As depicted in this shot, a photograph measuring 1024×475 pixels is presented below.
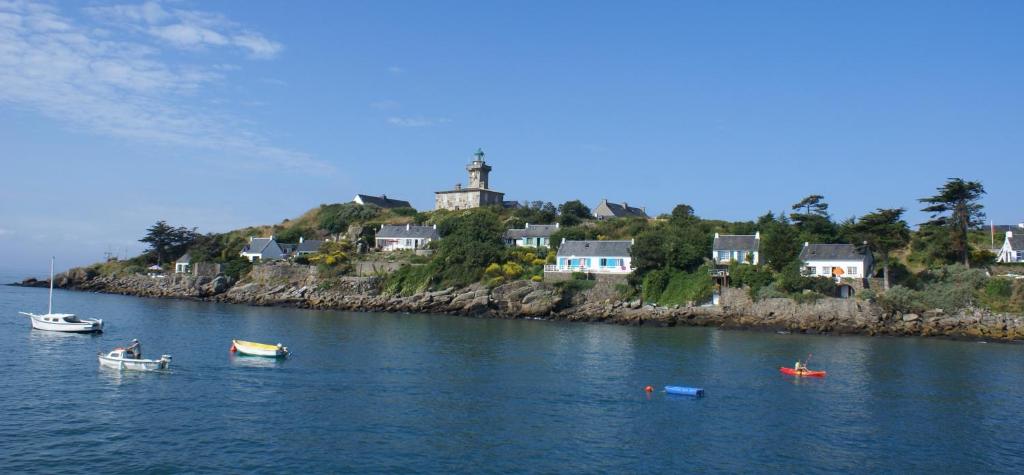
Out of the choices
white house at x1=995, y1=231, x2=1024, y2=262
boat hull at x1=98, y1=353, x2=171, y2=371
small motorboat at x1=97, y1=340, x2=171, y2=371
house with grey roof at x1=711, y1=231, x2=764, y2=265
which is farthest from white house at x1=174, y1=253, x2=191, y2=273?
white house at x1=995, y1=231, x2=1024, y2=262

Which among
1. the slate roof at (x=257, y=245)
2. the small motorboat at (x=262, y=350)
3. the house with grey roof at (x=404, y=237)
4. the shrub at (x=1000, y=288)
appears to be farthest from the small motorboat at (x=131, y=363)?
the slate roof at (x=257, y=245)

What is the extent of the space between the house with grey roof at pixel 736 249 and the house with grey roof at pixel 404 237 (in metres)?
31.7

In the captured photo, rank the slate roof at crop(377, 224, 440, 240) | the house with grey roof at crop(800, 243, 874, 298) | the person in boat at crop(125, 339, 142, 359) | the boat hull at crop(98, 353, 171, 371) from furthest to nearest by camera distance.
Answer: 1. the slate roof at crop(377, 224, 440, 240)
2. the house with grey roof at crop(800, 243, 874, 298)
3. the person in boat at crop(125, 339, 142, 359)
4. the boat hull at crop(98, 353, 171, 371)

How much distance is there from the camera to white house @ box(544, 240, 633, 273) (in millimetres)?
64938

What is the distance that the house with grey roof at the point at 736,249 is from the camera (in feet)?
203

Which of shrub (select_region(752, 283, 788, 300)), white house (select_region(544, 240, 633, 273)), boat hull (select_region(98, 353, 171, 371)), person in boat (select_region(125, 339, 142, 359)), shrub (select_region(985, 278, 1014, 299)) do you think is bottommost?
boat hull (select_region(98, 353, 171, 371))

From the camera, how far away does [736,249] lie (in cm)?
6297

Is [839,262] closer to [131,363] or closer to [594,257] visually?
[594,257]

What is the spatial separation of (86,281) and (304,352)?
6991 centimetres

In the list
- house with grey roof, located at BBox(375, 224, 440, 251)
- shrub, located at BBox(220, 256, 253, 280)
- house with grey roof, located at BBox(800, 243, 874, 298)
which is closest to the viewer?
house with grey roof, located at BBox(800, 243, 874, 298)

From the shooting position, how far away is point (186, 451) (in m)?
20.3

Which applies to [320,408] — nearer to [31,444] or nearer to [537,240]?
[31,444]

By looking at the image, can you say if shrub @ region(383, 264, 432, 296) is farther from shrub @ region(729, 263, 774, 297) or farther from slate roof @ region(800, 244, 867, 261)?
slate roof @ region(800, 244, 867, 261)

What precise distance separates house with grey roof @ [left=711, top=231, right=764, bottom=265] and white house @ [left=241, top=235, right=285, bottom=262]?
50132 mm
